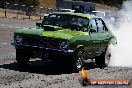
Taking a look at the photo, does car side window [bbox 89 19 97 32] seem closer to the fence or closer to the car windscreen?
the car windscreen

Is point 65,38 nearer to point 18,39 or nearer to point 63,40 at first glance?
point 63,40

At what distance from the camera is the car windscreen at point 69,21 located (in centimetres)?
1225

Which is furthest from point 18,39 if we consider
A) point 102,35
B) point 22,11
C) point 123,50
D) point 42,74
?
point 22,11

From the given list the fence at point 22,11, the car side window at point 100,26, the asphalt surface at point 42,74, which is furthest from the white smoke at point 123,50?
the fence at point 22,11

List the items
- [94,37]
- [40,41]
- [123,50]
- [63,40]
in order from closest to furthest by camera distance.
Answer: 1. [63,40]
2. [40,41]
3. [94,37]
4. [123,50]

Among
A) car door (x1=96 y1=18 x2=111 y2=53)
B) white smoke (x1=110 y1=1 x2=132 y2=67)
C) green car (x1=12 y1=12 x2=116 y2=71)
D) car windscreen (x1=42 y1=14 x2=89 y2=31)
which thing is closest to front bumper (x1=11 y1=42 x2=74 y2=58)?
green car (x1=12 y1=12 x2=116 y2=71)

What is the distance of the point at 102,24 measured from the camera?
13.7 meters

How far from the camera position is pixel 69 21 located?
12383 mm

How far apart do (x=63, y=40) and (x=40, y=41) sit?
64 cm

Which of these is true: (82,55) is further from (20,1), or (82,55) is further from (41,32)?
(20,1)

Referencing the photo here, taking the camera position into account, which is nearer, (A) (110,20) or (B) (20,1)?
(A) (110,20)

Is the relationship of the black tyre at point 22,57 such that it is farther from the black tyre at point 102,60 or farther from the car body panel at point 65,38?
the black tyre at point 102,60

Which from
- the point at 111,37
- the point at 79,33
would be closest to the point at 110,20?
the point at 111,37

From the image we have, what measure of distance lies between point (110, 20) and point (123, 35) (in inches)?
634
